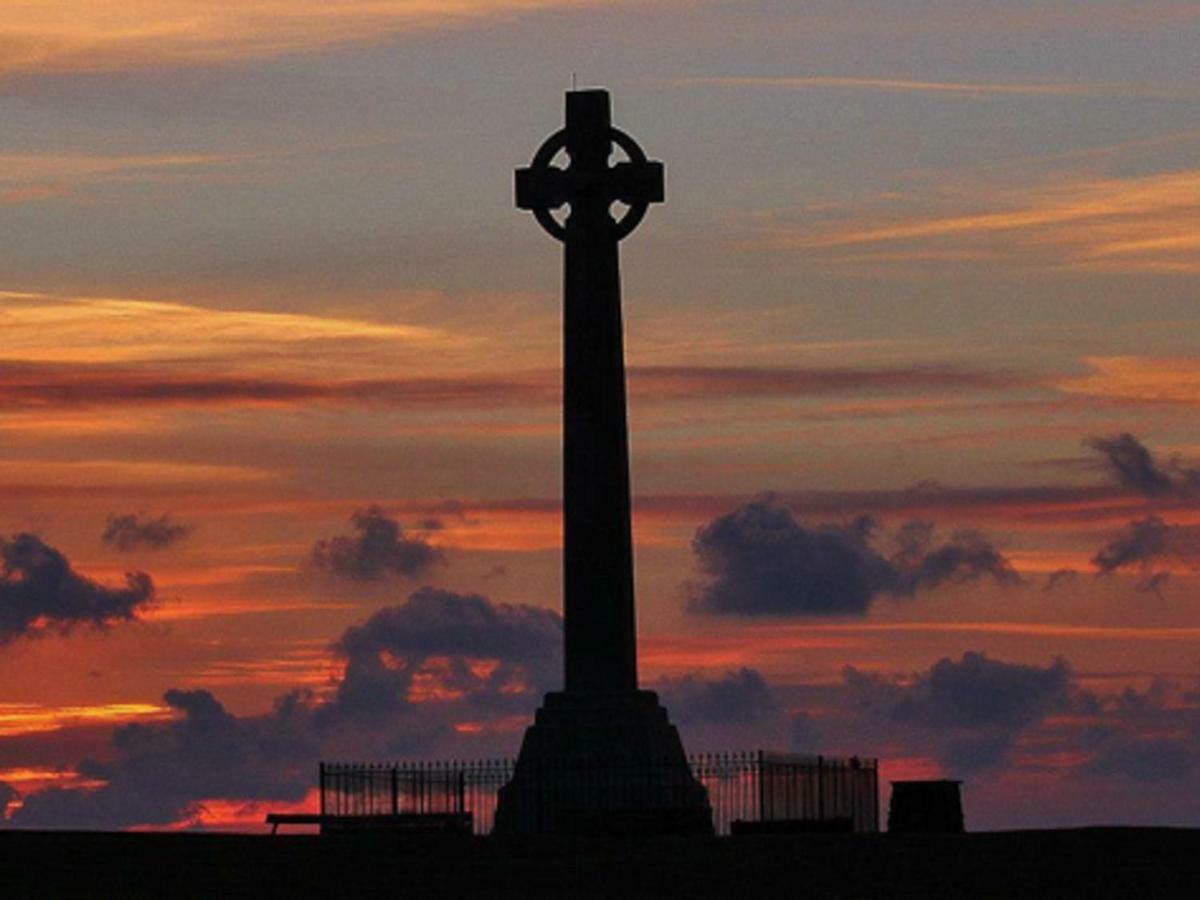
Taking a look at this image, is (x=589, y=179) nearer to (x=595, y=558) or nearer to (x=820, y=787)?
(x=595, y=558)

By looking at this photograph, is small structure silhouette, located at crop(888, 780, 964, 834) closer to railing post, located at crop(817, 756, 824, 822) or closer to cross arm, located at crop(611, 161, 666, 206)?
railing post, located at crop(817, 756, 824, 822)

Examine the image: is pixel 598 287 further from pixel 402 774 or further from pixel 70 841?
pixel 70 841

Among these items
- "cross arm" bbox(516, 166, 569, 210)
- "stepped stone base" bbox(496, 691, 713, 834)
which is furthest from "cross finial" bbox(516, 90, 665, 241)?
"stepped stone base" bbox(496, 691, 713, 834)

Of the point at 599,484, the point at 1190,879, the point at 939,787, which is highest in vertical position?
the point at 599,484

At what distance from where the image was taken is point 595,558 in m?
59.6

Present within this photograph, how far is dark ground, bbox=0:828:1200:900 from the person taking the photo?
44.8 m

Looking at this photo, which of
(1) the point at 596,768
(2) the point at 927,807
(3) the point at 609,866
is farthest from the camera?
(1) the point at 596,768

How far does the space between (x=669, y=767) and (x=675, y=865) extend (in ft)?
37.1

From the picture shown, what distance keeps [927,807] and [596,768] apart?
641 centimetres

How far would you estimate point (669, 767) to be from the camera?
58.9 m

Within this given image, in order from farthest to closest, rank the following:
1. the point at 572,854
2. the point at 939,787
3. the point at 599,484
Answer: the point at 599,484 → the point at 939,787 → the point at 572,854

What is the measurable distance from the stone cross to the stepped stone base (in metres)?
0.52

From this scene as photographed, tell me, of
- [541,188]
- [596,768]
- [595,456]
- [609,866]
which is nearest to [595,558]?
[595,456]

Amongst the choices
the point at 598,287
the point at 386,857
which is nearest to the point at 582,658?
the point at 598,287
